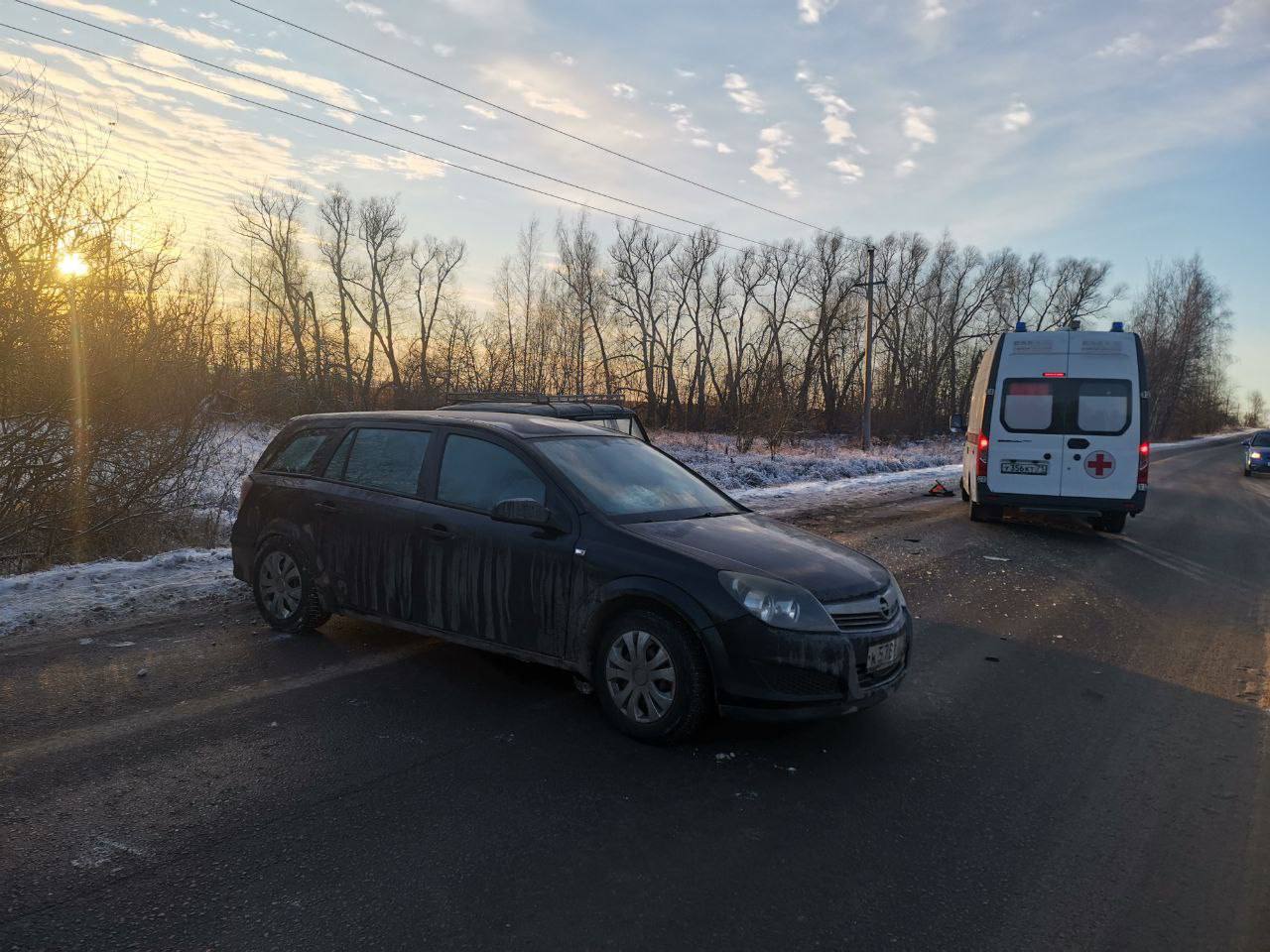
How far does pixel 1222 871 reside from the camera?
3.06 meters

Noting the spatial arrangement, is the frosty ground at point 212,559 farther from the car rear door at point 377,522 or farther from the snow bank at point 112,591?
the car rear door at point 377,522

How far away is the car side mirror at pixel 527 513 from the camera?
4.35 metres

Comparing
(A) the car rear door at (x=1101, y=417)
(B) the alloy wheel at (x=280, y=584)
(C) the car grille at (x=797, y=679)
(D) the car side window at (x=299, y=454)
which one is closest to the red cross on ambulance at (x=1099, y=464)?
(A) the car rear door at (x=1101, y=417)

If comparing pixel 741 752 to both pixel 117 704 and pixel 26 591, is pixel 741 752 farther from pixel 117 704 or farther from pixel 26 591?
pixel 26 591

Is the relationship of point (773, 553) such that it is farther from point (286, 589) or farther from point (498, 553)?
point (286, 589)

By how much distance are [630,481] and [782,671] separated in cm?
159

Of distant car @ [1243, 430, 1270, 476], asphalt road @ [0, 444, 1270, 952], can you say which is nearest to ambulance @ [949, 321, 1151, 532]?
asphalt road @ [0, 444, 1270, 952]

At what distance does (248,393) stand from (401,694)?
874cm

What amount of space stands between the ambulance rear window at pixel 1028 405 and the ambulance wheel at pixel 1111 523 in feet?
6.22

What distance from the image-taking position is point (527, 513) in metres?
4.35

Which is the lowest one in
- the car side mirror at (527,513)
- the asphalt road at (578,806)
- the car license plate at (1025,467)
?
the asphalt road at (578,806)

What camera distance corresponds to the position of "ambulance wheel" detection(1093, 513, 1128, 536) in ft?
39.1

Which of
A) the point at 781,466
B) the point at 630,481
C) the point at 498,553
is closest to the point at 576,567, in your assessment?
the point at 498,553

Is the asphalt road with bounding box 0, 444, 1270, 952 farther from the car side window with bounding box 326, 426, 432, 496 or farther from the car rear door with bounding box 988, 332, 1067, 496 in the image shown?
the car rear door with bounding box 988, 332, 1067, 496
